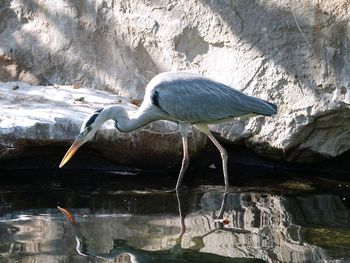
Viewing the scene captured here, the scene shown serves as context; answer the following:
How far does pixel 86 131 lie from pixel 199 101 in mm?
1051

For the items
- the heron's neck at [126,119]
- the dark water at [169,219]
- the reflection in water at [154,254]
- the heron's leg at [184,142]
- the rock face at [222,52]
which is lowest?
the reflection in water at [154,254]

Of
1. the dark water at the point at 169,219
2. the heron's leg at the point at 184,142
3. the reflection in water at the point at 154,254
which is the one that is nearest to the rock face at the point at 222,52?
the dark water at the point at 169,219

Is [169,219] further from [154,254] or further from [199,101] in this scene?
[199,101]

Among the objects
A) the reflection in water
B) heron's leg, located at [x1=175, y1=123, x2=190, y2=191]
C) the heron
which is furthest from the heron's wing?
the reflection in water

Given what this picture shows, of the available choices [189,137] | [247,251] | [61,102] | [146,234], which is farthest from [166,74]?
[247,251]

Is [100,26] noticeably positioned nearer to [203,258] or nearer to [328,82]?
[328,82]

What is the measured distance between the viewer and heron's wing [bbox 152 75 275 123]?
7.23 m

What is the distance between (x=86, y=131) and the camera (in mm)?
7062

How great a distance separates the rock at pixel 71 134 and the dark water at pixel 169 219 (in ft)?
0.73

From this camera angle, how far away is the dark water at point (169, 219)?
5.45 m

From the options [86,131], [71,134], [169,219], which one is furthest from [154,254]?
[71,134]

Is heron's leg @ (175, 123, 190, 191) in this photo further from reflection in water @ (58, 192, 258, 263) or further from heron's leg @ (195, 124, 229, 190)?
reflection in water @ (58, 192, 258, 263)

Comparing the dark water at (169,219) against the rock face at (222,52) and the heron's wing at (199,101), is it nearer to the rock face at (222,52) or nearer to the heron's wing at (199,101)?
the rock face at (222,52)

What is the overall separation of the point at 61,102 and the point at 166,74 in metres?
1.38
